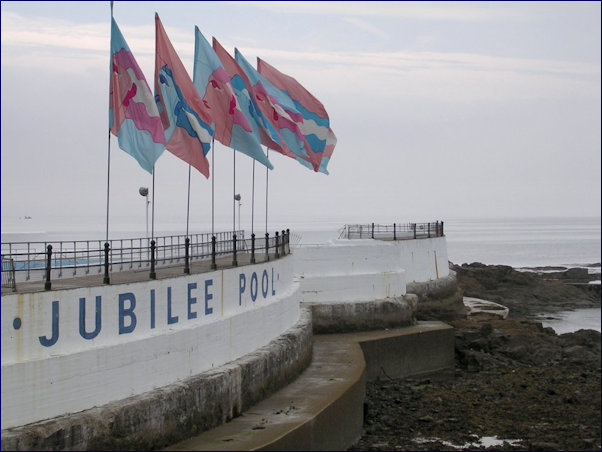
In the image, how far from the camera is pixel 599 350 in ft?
107

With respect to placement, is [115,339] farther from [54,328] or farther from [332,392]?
[332,392]

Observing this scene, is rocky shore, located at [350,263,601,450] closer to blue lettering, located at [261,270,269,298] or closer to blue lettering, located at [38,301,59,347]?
blue lettering, located at [261,270,269,298]

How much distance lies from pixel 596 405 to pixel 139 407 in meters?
13.3

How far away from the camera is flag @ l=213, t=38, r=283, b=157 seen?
73.3 feet

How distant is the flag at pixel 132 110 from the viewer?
16.1 metres

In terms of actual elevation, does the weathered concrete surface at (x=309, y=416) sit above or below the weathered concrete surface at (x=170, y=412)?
below

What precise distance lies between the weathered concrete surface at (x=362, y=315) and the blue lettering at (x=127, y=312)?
40.9 feet

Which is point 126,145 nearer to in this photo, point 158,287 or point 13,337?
point 158,287

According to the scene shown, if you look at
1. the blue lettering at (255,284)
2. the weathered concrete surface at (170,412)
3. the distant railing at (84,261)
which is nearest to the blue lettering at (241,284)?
the distant railing at (84,261)

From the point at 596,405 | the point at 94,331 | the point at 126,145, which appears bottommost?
the point at 596,405

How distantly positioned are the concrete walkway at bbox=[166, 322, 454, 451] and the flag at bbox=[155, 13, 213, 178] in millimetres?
4485

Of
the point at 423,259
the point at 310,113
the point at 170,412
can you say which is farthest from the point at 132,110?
the point at 423,259

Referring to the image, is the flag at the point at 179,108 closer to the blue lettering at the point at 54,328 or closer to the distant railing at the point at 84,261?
the distant railing at the point at 84,261

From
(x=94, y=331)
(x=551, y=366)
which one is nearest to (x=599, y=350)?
(x=551, y=366)
